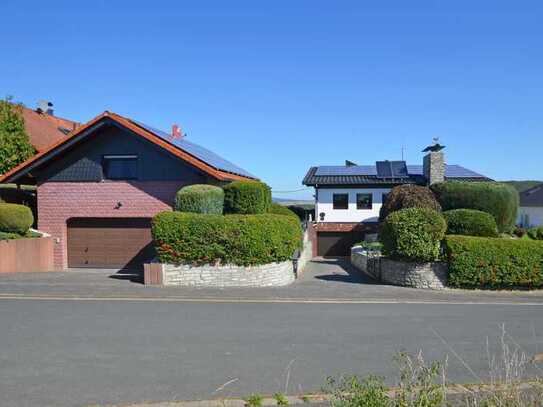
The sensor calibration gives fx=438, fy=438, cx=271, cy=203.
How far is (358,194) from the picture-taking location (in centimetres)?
2928

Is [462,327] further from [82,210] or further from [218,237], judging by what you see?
[82,210]

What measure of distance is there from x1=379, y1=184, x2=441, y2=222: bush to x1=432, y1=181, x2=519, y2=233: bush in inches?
→ 39.3

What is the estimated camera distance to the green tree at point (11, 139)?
19031 mm

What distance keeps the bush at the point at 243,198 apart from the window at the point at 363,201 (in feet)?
47.6

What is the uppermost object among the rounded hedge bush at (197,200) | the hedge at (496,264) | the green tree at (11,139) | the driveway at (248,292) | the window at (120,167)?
the green tree at (11,139)

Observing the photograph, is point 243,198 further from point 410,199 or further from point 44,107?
point 44,107

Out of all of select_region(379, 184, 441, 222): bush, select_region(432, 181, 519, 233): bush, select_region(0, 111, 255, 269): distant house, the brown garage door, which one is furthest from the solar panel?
select_region(432, 181, 519, 233): bush

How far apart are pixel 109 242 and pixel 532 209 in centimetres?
4700

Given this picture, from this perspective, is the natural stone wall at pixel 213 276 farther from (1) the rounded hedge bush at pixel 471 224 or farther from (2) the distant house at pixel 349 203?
(2) the distant house at pixel 349 203

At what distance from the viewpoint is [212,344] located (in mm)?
6914

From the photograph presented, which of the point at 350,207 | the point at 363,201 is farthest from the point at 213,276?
the point at 363,201

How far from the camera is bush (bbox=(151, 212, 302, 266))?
43.4 feet

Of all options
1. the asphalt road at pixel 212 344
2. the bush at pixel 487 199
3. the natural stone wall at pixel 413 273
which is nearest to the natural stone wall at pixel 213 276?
the asphalt road at pixel 212 344

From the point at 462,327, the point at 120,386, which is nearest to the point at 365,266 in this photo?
the point at 462,327
